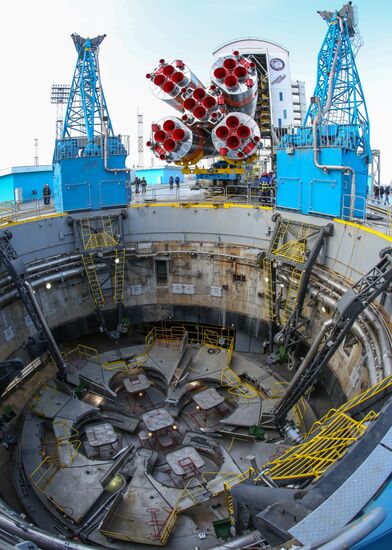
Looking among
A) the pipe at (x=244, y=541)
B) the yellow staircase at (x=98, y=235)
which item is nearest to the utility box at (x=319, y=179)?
the yellow staircase at (x=98, y=235)

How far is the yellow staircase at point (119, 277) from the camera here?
21.5 metres

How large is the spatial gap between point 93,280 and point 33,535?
44.0 feet

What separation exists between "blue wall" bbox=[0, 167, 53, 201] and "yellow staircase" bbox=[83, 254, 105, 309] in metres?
15.3

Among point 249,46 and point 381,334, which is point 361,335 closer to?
point 381,334

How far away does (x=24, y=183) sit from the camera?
1350 inches

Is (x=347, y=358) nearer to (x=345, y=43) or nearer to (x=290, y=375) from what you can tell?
(x=290, y=375)

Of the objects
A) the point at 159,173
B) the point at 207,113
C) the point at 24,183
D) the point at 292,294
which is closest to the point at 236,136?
the point at 207,113

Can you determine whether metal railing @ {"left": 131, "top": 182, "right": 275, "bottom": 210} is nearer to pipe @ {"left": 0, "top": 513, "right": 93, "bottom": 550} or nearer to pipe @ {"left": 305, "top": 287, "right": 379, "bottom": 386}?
pipe @ {"left": 305, "top": 287, "right": 379, "bottom": 386}

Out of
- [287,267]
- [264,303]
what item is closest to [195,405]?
[264,303]

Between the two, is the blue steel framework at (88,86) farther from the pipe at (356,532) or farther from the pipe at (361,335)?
the pipe at (356,532)

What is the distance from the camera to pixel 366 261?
14.4 m

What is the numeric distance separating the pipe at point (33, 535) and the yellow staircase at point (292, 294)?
11479 millimetres

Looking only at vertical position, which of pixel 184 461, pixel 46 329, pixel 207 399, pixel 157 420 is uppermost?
pixel 46 329

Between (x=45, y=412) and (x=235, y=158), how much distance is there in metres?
13.7
